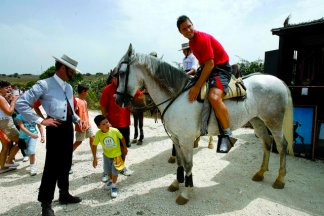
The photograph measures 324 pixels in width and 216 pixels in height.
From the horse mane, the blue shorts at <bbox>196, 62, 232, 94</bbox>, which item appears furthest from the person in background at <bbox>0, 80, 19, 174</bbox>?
the blue shorts at <bbox>196, 62, 232, 94</bbox>

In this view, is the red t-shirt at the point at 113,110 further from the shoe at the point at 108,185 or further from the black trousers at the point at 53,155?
the black trousers at the point at 53,155

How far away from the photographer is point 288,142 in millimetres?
4527

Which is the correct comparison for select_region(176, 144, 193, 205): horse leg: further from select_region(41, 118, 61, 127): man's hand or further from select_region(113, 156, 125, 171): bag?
select_region(41, 118, 61, 127): man's hand

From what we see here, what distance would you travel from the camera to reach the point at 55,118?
318 centimetres

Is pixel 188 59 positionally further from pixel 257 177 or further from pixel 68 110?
pixel 68 110

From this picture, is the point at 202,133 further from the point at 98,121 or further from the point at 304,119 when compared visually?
the point at 304,119

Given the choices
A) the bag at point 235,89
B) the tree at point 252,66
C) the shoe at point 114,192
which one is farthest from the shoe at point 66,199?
the tree at point 252,66

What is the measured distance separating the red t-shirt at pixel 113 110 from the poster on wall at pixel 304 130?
4.18 metres

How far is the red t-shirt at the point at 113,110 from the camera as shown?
16.0 ft

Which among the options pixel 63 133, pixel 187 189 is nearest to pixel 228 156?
pixel 187 189

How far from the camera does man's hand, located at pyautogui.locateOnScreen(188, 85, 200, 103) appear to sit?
11.4ft

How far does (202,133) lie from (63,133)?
2045 mm

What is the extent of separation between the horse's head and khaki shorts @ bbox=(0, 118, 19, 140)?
2.95m

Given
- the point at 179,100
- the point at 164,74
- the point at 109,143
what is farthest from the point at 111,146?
the point at 164,74
